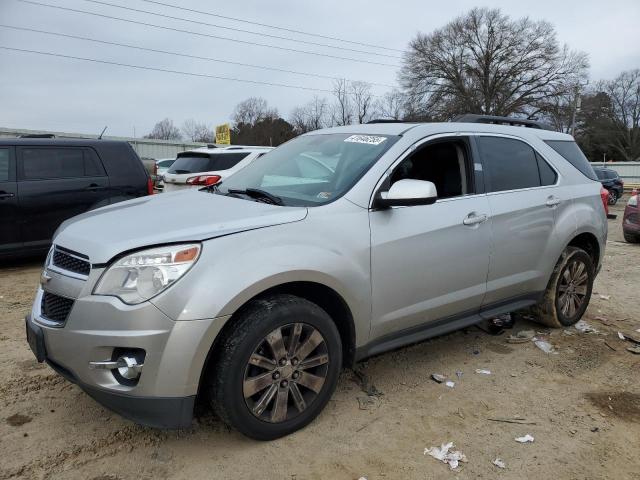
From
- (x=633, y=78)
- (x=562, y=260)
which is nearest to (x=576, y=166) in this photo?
(x=562, y=260)

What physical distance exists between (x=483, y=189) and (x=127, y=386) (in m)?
2.71

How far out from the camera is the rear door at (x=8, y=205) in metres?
6.38

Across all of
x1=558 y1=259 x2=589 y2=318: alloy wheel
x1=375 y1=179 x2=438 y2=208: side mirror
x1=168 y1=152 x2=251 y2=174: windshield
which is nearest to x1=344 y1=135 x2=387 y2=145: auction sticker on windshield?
x1=375 y1=179 x2=438 y2=208: side mirror

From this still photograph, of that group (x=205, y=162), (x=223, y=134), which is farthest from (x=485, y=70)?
(x=205, y=162)

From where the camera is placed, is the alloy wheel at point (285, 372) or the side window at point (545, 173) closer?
the alloy wheel at point (285, 372)

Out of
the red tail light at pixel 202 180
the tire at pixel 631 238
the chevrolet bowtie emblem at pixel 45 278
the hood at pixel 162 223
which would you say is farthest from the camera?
the tire at pixel 631 238

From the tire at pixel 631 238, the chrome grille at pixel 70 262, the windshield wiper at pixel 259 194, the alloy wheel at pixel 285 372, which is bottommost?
the tire at pixel 631 238

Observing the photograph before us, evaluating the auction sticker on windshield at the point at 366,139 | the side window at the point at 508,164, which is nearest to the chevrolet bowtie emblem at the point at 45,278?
the auction sticker on windshield at the point at 366,139

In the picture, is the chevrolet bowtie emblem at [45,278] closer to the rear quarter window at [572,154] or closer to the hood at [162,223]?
the hood at [162,223]

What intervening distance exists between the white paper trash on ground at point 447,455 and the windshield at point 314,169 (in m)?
1.50

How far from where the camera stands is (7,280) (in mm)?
6211

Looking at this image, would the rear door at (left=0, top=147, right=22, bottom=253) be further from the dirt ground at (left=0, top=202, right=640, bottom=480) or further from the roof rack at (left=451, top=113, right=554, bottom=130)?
the roof rack at (left=451, top=113, right=554, bottom=130)

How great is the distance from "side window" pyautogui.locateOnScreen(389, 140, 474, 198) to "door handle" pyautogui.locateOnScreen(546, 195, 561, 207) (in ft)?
2.83

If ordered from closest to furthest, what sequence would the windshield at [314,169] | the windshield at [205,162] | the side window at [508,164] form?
the windshield at [314,169], the side window at [508,164], the windshield at [205,162]
